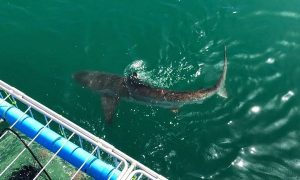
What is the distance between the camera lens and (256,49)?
10.9 m

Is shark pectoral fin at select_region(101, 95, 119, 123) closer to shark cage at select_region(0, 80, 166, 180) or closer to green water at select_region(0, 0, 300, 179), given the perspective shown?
green water at select_region(0, 0, 300, 179)

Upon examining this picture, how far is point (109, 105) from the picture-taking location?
9.60 m

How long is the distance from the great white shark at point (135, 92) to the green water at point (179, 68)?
0.63ft

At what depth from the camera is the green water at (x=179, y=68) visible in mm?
8727

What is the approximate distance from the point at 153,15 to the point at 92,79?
277 centimetres

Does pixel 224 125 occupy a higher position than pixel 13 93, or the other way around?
pixel 224 125

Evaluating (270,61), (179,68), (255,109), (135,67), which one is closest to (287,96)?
(255,109)

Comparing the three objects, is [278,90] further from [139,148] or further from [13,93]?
[13,93]

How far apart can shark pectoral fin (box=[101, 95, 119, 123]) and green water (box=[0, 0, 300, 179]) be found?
0.15 m

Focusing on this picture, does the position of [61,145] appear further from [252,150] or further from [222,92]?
[222,92]

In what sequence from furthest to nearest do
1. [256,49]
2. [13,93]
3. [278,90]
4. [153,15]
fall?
[153,15] < [256,49] < [278,90] < [13,93]

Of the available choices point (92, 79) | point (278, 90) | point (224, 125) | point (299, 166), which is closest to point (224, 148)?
point (224, 125)

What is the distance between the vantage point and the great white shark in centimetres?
941

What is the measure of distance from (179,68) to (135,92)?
56.4 inches
